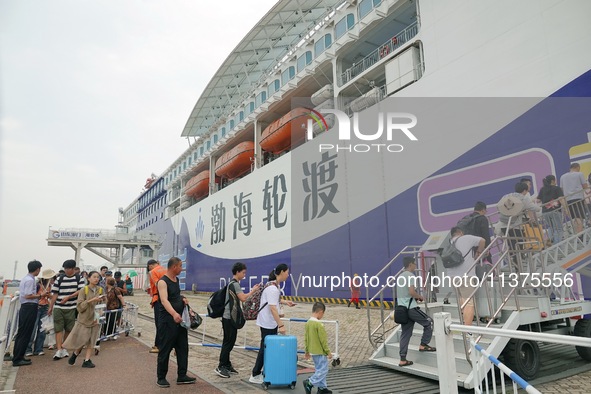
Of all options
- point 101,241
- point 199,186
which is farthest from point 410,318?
point 101,241

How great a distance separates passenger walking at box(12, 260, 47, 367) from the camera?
16.1 ft

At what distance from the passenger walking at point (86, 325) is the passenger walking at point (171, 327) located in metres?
1.51

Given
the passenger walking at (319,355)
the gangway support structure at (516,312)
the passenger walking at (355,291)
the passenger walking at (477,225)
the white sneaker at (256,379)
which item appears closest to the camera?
the passenger walking at (319,355)

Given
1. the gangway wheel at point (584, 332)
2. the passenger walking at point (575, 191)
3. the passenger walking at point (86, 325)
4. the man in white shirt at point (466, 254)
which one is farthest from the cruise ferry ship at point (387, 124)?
the passenger walking at point (86, 325)

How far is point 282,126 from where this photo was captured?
1605cm

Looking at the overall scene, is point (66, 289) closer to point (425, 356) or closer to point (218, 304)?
point (218, 304)

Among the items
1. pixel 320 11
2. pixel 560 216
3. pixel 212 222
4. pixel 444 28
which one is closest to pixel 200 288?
pixel 212 222

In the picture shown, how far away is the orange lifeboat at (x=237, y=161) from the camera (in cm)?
2000

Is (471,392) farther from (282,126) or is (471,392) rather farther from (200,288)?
(200,288)

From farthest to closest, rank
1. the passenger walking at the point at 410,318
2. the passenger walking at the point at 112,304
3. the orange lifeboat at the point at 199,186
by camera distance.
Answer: the orange lifeboat at the point at 199,186
the passenger walking at the point at 112,304
the passenger walking at the point at 410,318

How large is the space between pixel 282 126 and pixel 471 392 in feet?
43.7

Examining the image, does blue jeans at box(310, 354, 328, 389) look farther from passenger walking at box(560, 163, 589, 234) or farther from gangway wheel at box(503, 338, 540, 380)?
passenger walking at box(560, 163, 589, 234)

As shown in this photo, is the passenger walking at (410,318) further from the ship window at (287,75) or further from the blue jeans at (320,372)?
the ship window at (287,75)

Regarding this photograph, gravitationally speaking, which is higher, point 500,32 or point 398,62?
point 398,62
